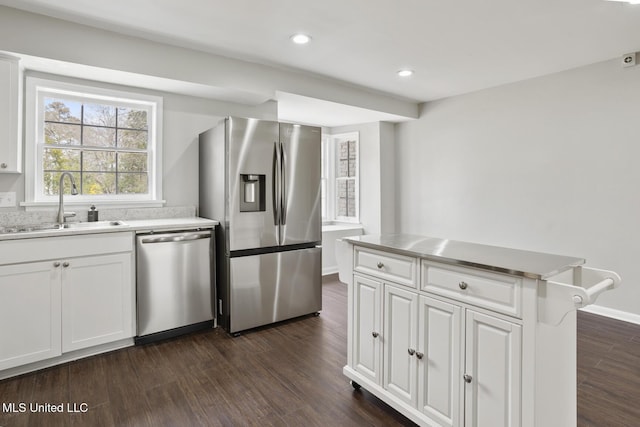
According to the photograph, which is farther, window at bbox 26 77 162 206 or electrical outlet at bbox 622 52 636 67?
electrical outlet at bbox 622 52 636 67

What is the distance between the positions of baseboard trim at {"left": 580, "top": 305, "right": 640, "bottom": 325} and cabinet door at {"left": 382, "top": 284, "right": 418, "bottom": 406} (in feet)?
9.76

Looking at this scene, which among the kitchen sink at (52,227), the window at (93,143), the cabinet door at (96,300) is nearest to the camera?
the cabinet door at (96,300)

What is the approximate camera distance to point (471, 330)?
5.08 feet

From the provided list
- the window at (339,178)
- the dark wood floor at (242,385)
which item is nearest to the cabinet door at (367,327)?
the dark wood floor at (242,385)

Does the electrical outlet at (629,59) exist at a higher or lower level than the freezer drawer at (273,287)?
higher

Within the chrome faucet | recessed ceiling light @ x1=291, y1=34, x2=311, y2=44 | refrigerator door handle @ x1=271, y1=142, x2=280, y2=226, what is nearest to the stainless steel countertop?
refrigerator door handle @ x1=271, y1=142, x2=280, y2=226

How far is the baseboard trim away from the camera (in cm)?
334

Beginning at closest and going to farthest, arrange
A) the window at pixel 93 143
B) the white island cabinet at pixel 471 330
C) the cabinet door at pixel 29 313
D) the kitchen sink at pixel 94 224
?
1. the white island cabinet at pixel 471 330
2. the cabinet door at pixel 29 313
3. the kitchen sink at pixel 94 224
4. the window at pixel 93 143

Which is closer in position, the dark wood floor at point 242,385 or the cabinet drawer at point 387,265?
the cabinet drawer at point 387,265

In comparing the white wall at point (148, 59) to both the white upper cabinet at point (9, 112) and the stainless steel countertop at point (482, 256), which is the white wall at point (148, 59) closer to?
the white upper cabinet at point (9, 112)

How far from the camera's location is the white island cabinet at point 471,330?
1362 millimetres

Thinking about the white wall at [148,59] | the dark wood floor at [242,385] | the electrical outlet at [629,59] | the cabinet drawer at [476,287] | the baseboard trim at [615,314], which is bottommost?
the dark wood floor at [242,385]

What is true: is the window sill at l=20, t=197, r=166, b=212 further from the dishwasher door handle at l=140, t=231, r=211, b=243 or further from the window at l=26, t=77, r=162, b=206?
the dishwasher door handle at l=140, t=231, r=211, b=243

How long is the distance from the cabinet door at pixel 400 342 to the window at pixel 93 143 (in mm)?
2589
